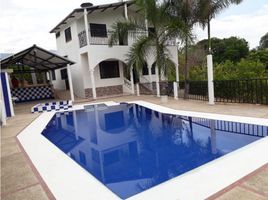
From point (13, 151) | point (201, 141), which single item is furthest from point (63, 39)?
point (201, 141)

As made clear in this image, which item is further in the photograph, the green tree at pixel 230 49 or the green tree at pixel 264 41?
the green tree at pixel 264 41

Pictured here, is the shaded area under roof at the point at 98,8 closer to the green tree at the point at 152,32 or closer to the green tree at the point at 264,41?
the green tree at the point at 152,32

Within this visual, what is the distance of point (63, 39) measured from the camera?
18.9 metres

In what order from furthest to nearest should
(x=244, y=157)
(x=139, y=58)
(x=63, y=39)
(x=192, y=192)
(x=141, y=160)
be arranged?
(x=63, y=39) < (x=139, y=58) < (x=141, y=160) < (x=244, y=157) < (x=192, y=192)

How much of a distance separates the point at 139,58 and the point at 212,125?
5.82m

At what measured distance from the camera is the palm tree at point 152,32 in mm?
10781

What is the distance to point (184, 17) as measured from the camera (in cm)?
1098

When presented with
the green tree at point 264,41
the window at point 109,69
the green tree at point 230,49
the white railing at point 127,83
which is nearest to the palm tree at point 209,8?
the white railing at point 127,83

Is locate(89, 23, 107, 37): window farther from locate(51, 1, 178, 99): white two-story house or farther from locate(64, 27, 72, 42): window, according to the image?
locate(64, 27, 72, 42): window

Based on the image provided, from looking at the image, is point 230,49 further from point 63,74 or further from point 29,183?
point 29,183

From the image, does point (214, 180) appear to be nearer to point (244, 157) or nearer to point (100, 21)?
point (244, 157)

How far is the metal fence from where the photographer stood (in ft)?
28.3

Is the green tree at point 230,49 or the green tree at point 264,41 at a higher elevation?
the green tree at point 264,41

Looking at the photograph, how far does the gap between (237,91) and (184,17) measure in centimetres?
449
